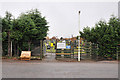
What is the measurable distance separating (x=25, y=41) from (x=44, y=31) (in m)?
4.47

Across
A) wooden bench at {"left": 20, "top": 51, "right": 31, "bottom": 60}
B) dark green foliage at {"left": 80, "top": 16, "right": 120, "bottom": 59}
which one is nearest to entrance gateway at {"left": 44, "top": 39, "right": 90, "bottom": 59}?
dark green foliage at {"left": 80, "top": 16, "right": 120, "bottom": 59}

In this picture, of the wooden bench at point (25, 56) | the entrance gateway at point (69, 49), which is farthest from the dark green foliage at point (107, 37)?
the wooden bench at point (25, 56)

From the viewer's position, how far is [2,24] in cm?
1770

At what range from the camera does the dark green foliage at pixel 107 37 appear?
1667cm

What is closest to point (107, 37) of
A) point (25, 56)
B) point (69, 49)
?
point (69, 49)

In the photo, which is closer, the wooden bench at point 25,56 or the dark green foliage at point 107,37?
the wooden bench at point 25,56

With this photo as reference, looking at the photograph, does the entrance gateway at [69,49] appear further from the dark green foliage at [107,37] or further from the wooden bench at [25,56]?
the wooden bench at [25,56]

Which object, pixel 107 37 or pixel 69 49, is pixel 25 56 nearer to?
pixel 69 49

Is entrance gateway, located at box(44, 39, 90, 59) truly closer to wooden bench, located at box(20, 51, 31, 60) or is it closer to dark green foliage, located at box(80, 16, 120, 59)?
dark green foliage, located at box(80, 16, 120, 59)

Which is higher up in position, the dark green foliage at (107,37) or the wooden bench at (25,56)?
the dark green foliage at (107,37)

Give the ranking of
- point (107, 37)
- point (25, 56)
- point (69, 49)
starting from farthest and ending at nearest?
point (69, 49) < point (107, 37) < point (25, 56)

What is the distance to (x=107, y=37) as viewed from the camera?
54.2 ft

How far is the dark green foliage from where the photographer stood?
16672 millimetres

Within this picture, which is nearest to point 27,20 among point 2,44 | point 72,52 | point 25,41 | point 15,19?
point 15,19
